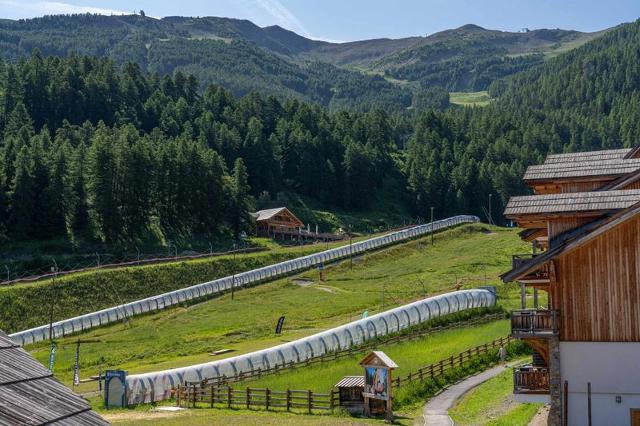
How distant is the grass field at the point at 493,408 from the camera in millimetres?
36000

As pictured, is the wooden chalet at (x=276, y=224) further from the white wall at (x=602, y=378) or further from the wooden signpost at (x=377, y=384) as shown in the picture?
the white wall at (x=602, y=378)

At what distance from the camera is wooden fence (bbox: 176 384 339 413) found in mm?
40438

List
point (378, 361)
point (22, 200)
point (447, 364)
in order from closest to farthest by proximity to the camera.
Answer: point (378, 361)
point (447, 364)
point (22, 200)

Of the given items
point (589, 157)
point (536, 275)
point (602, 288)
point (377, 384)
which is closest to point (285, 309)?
point (377, 384)

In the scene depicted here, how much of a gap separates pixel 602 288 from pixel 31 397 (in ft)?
66.7

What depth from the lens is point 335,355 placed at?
5378 cm

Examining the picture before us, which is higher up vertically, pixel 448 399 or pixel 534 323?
pixel 534 323

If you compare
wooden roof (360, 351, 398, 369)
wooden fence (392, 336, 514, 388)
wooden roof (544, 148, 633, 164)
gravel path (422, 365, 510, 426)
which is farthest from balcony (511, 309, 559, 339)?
wooden fence (392, 336, 514, 388)

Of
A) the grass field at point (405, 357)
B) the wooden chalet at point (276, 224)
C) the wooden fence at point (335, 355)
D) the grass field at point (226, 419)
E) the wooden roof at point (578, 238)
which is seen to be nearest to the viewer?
the wooden roof at point (578, 238)

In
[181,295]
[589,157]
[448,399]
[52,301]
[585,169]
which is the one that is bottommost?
[181,295]

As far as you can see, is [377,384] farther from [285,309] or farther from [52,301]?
[52,301]

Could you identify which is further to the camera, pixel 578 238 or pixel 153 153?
pixel 153 153

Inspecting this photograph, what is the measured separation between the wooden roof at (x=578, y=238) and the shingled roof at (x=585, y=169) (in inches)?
272

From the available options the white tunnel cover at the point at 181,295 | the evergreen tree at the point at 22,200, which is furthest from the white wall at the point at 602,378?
the evergreen tree at the point at 22,200
